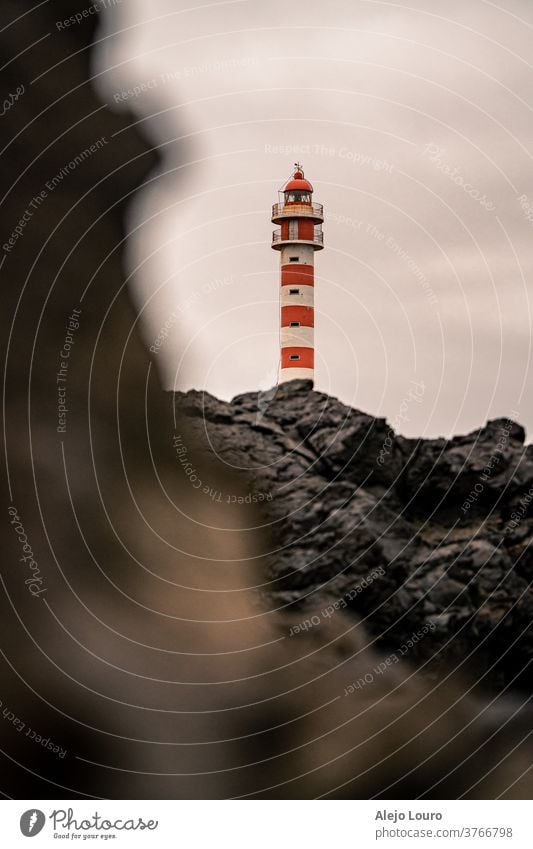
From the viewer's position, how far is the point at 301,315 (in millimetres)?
35812

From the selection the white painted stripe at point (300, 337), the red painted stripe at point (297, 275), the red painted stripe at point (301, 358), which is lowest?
the red painted stripe at point (301, 358)

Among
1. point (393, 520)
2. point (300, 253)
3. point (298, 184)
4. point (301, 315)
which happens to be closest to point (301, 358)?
point (301, 315)

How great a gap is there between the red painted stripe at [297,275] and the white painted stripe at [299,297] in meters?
0.11

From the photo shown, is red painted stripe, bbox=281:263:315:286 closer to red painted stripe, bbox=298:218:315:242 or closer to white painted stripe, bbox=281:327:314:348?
red painted stripe, bbox=298:218:315:242

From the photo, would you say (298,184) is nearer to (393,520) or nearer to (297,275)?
(297,275)

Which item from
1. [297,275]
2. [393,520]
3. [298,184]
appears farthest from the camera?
[298,184]

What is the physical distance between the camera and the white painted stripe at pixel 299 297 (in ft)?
117

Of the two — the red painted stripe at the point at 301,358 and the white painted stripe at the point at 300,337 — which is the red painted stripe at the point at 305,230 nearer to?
the white painted stripe at the point at 300,337

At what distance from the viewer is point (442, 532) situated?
3469 centimetres

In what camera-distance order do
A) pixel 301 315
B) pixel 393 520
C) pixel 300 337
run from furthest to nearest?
pixel 301 315 → pixel 300 337 → pixel 393 520

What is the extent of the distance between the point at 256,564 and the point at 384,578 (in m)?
3.58

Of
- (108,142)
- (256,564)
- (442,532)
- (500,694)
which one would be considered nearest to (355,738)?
(256,564)

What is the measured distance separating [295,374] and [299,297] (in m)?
2.39

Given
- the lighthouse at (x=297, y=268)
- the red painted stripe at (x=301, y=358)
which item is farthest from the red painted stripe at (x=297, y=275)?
the red painted stripe at (x=301, y=358)
